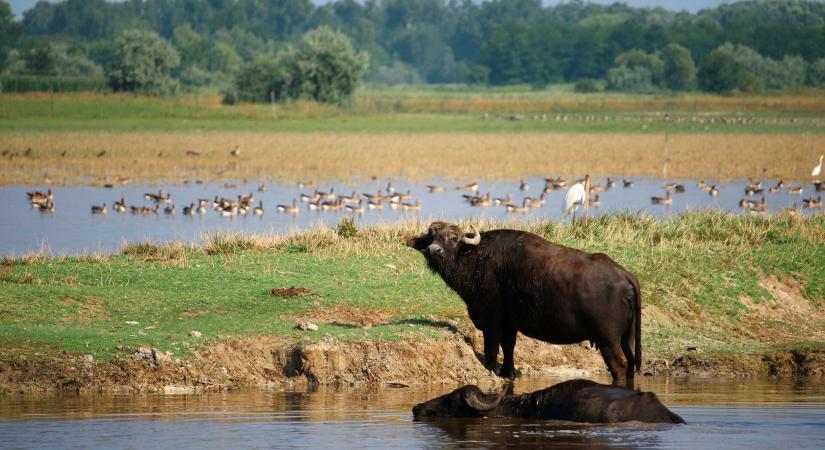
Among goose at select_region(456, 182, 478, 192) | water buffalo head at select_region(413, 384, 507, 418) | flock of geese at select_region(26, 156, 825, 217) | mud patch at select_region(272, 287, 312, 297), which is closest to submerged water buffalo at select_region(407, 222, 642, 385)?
water buffalo head at select_region(413, 384, 507, 418)

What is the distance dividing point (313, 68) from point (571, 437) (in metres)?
75.6

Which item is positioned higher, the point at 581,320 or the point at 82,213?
the point at 581,320

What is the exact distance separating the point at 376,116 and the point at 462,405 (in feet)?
229

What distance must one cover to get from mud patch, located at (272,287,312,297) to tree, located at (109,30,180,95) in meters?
71.6

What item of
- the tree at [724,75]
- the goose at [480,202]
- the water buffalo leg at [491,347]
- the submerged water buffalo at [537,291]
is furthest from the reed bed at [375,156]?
the tree at [724,75]

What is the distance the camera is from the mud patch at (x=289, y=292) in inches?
623

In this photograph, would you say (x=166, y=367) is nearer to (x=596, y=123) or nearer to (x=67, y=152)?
(x=67, y=152)

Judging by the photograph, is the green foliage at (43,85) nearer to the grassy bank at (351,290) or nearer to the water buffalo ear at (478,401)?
the grassy bank at (351,290)

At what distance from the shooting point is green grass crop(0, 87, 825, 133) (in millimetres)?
68875

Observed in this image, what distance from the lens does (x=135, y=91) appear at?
85.2m

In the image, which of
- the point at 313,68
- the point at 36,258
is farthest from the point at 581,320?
the point at 313,68

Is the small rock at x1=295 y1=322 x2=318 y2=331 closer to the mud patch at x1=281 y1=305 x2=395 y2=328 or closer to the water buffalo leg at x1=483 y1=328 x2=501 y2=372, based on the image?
the mud patch at x1=281 y1=305 x2=395 y2=328

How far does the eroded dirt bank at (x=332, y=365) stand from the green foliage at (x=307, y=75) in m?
71.9

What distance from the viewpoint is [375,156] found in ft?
177
